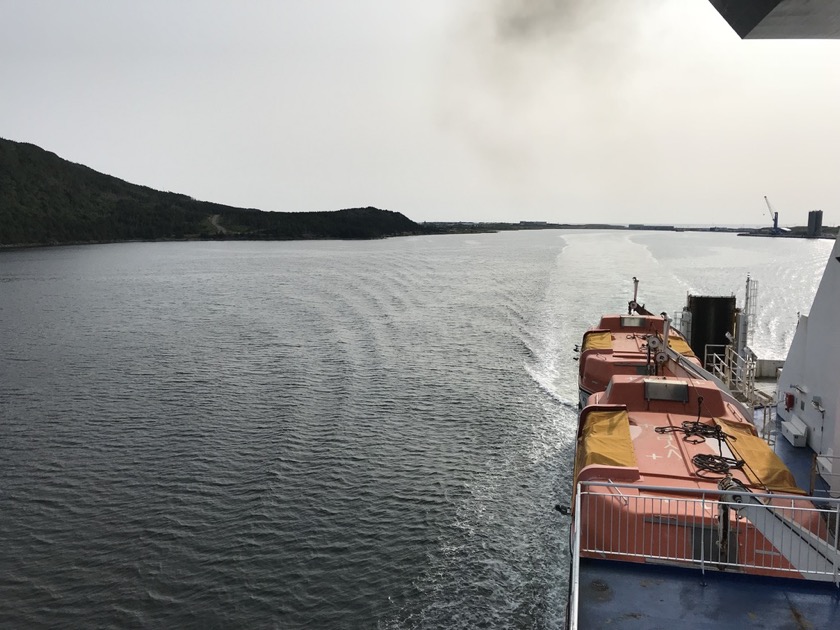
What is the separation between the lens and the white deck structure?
13474 millimetres

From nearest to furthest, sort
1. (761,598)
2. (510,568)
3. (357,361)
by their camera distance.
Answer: (761,598) → (510,568) → (357,361)

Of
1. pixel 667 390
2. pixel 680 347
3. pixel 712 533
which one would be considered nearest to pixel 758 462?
pixel 712 533

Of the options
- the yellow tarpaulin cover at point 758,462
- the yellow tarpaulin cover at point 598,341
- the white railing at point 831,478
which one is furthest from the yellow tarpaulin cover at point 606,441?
the yellow tarpaulin cover at point 598,341

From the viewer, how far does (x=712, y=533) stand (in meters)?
9.48

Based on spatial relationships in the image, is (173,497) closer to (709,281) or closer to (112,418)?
(112,418)

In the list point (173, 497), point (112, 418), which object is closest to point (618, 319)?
point (173, 497)

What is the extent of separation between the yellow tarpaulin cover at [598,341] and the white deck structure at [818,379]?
8061mm

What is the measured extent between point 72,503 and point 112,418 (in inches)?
310

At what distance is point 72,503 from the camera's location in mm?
18328

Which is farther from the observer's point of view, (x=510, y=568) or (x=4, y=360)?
(x=4, y=360)

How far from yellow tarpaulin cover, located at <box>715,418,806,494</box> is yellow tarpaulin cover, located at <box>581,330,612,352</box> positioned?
10961mm

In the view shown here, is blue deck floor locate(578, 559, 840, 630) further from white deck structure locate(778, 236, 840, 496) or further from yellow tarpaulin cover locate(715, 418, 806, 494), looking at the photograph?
white deck structure locate(778, 236, 840, 496)

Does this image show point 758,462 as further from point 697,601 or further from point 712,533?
point 697,601

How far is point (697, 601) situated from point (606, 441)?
15.6 feet
